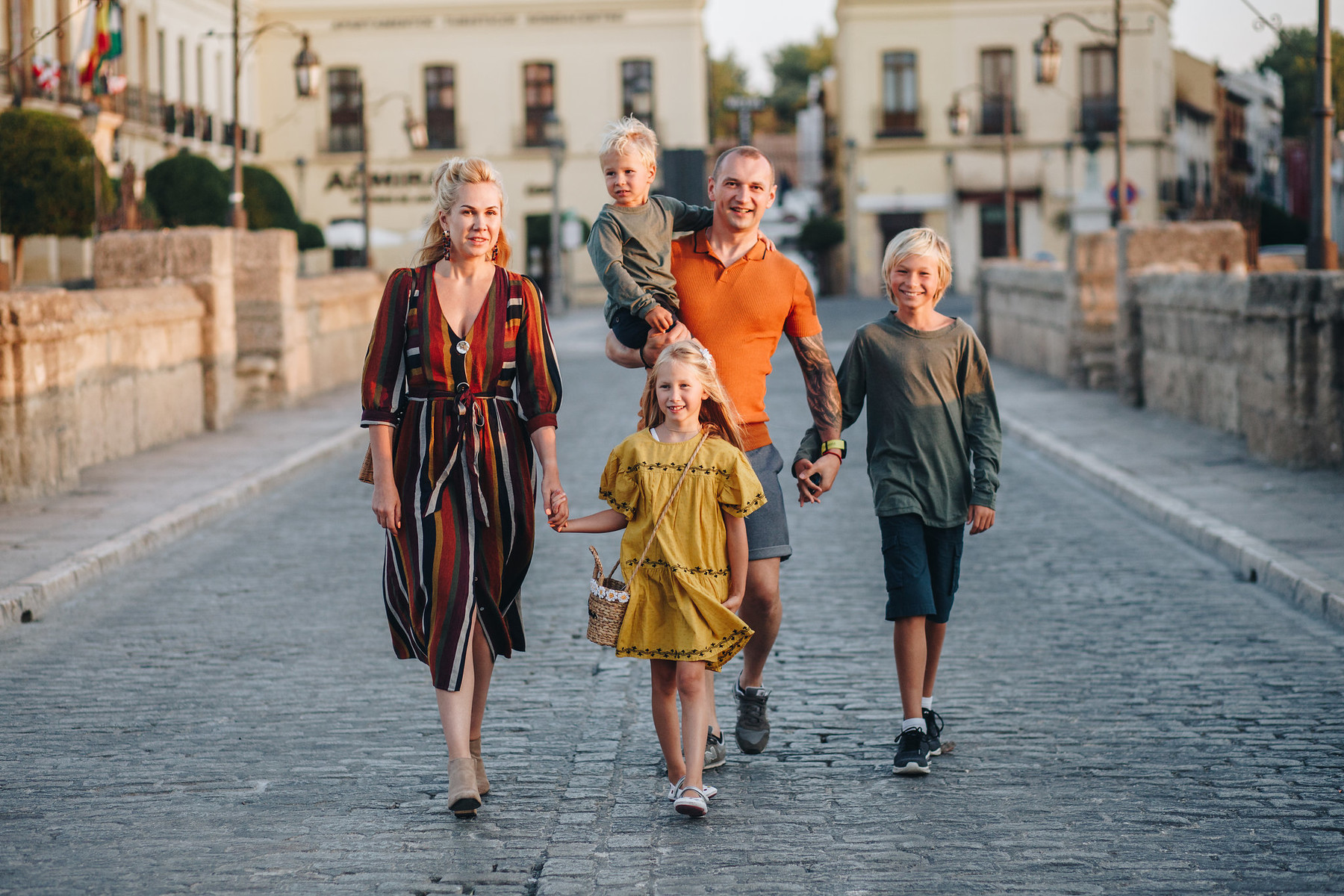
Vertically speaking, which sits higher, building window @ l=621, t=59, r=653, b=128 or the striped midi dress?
building window @ l=621, t=59, r=653, b=128

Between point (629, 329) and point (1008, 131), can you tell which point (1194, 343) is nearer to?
point (629, 329)

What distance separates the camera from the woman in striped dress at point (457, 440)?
4.78 metres

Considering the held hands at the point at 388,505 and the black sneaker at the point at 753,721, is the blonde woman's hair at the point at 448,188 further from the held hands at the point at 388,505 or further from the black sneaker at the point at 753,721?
the black sneaker at the point at 753,721

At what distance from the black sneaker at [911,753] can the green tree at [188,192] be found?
28.4 meters

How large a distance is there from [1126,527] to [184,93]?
134 feet

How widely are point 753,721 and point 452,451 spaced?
4.38 feet

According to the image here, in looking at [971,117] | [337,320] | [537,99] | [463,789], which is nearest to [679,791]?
[463,789]

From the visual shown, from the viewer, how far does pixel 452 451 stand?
478 cm

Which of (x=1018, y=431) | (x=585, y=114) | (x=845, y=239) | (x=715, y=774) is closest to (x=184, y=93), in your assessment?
(x=585, y=114)

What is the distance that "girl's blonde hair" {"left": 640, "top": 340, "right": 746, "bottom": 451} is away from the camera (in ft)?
15.3

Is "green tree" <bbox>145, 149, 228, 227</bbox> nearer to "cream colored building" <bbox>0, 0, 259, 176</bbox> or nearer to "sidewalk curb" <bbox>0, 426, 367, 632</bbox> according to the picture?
"cream colored building" <bbox>0, 0, 259, 176</bbox>

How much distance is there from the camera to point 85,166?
26.3 metres

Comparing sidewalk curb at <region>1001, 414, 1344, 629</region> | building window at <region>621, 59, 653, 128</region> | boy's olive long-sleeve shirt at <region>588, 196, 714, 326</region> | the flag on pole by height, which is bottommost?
sidewalk curb at <region>1001, 414, 1344, 629</region>

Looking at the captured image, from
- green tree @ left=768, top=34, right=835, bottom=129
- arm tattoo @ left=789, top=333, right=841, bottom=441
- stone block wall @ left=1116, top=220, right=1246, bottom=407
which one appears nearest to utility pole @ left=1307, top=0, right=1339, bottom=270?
stone block wall @ left=1116, top=220, right=1246, bottom=407
